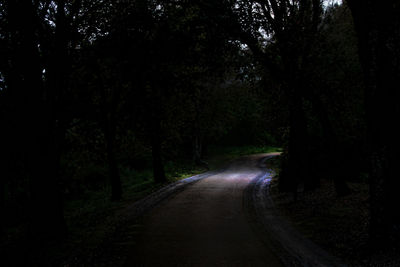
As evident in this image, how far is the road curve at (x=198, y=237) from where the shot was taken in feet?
22.9

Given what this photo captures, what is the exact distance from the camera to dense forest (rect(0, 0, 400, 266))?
22.2ft

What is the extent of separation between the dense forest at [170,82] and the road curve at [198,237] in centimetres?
249

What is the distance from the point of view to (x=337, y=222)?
31.5 feet

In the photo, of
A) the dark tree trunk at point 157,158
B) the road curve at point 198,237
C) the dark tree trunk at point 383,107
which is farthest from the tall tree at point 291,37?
the dark tree trunk at point 157,158

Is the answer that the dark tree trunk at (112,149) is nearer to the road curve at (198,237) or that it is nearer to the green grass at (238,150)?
the road curve at (198,237)

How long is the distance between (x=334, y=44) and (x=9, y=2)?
40.6 feet

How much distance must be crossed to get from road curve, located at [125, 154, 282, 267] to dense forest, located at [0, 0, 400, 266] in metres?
2.49

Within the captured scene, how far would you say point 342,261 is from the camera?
6.52 m

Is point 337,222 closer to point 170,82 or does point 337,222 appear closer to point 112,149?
point 170,82

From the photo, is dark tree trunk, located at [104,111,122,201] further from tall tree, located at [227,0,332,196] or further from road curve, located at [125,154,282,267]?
tall tree, located at [227,0,332,196]

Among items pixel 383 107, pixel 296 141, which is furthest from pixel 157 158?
pixel 383 107

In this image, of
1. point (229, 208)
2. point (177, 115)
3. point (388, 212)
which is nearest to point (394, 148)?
point (388, 212)

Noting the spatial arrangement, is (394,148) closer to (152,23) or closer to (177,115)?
(152,23)

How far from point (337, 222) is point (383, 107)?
14.4 feet
